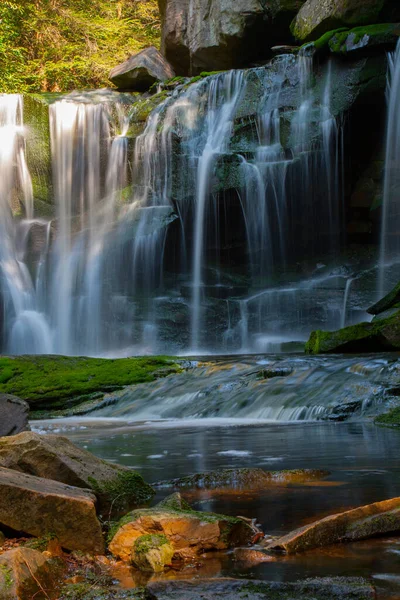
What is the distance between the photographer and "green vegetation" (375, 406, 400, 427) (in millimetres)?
8078

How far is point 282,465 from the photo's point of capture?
5.46 metres

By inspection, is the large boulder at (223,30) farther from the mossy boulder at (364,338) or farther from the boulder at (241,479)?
the boulder at (241,479)

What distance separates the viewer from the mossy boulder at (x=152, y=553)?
9.72 ft

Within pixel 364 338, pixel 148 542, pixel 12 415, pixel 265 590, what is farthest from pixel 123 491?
pixel 364 338

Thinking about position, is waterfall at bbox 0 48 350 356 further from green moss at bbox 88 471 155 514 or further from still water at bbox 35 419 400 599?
green moss at bbox 88 471 155 514

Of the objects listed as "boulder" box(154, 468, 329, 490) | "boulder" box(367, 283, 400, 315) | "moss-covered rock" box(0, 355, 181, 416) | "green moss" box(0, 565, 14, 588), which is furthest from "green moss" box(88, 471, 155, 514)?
"boulder" box(367, 283, 400, 315)

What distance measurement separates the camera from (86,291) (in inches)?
896

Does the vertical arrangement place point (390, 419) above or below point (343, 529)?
below

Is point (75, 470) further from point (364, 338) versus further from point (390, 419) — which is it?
point (364, 338)

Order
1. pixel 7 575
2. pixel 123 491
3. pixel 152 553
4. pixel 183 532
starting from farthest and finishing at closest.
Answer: pixel 123 491 < pixel 183 532 < pixel 152 553 < pixel 7 575

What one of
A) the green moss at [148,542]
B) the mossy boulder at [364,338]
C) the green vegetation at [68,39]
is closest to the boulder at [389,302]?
the mossy boulder at [364,338]

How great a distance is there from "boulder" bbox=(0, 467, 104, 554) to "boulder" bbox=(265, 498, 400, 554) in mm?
795

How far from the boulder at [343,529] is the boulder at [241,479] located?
1247 millimetres

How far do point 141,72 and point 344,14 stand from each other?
816 centimetres
